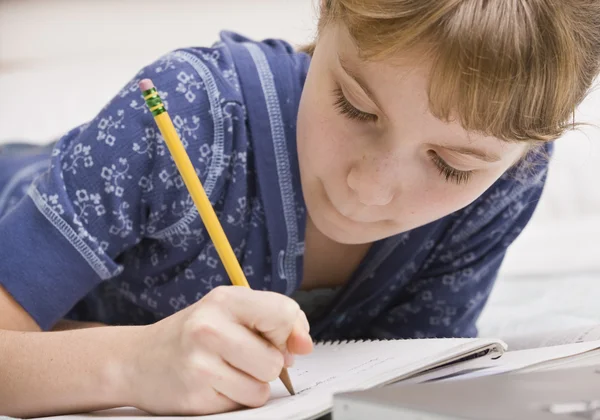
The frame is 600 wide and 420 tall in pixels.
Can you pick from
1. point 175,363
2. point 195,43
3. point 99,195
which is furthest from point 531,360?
point 195,43

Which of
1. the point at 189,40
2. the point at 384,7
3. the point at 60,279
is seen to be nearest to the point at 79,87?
the point at 189,40

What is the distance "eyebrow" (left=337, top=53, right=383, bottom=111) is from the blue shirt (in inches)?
5.9

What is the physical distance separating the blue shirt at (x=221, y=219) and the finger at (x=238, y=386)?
0.67 feet

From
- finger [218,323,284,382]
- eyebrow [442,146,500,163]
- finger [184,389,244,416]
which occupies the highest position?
eyebrow [442,146,500,163]

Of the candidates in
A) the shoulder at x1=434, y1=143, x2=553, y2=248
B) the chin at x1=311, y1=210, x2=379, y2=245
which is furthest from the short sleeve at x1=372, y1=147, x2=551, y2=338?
the chin at x1=311, y1=210, x2=379, y2=245

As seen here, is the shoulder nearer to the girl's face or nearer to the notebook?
the girl's face

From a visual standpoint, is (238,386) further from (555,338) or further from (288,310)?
(555,338)

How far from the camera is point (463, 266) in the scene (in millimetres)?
833

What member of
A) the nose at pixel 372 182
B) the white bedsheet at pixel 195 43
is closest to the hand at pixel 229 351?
the nose at pixel 372 182

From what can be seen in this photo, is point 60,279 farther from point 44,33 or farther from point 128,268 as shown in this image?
point 44,33

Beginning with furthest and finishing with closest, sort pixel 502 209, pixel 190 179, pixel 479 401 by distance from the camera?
pixel 502 209 < pixel 190 179 < pixel 479 401

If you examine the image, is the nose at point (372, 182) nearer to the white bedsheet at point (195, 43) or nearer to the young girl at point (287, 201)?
the young girl at point (287, 201)

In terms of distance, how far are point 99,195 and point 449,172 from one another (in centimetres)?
26

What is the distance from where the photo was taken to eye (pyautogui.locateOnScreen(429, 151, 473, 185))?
588mm
